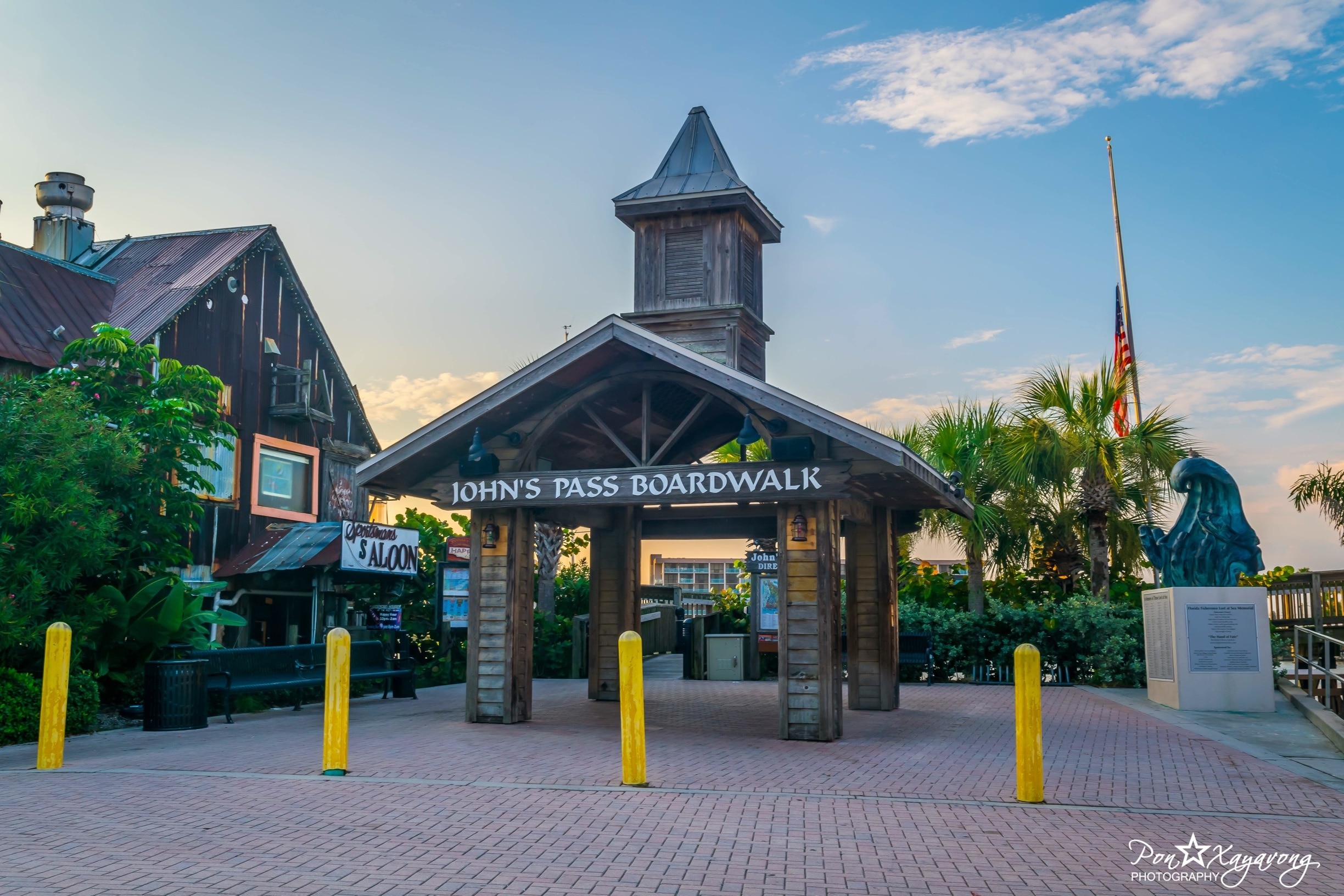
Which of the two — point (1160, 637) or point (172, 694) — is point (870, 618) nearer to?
point (1160, 637)

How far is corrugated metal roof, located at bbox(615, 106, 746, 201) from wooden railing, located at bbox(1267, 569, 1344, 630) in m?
13.6

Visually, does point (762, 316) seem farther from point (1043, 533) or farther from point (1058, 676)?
point (1043, 533)

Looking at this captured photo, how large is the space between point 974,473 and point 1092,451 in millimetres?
2790

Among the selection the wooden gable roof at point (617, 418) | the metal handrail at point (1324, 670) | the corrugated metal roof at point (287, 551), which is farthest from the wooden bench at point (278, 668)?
the metal handrail at point (1324, 670)

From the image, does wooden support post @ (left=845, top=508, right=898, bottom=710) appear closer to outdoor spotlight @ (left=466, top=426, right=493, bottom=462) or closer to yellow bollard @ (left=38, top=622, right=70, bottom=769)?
outdoor spotlight @ (left=466, top=426, right=493, bottom=462)

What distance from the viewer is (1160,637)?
635 inches

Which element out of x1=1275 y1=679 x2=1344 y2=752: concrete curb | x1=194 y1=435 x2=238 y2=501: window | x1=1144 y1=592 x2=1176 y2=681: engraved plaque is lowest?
x1=1275 y1=679 x2=1344 y2=752: concrete curb

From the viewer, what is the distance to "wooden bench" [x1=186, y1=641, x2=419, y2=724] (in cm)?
1341

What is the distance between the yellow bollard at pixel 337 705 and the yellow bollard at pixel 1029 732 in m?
5.30

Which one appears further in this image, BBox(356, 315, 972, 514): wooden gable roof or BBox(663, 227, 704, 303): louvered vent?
BBox(663, 227, 704, 303): louvered vent

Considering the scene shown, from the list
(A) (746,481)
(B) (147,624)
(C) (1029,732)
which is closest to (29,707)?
(B) (147,624)

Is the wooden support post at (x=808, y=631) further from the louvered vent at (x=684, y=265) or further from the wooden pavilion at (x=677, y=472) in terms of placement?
the louvered vent at (x=684, y=265)

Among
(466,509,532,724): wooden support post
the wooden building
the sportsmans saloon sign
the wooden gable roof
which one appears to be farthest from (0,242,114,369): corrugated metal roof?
(466,509,532,724): wooden support post

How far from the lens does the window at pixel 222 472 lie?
2020 cm
